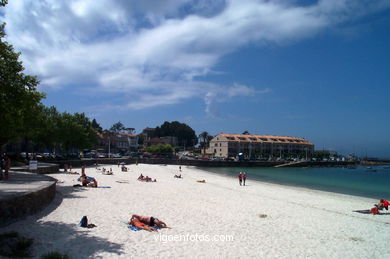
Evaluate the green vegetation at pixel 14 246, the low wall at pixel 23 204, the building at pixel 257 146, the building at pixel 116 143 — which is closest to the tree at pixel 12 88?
the low wall at pixel 23 204

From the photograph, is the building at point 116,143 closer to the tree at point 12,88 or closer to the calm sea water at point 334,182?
the calm sea water at point 334,182

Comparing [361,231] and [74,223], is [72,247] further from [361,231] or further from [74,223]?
[361,231]

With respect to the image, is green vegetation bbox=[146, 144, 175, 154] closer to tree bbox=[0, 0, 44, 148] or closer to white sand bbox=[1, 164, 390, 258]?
white sand bbox=[1, 164, 390, 258]

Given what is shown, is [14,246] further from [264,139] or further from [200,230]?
[264,139]

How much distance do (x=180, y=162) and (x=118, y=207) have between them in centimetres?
6777

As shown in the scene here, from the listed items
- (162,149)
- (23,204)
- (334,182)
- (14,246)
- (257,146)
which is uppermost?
(257,146)

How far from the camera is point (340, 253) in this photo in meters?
9.98

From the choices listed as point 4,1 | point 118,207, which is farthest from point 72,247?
point 4,1

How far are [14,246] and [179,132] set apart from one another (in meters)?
149

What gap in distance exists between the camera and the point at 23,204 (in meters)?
10.9

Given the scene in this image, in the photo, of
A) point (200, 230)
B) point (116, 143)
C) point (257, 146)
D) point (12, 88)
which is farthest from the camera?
point (257, 146)

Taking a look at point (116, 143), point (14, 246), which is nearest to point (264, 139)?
point (116, 143)

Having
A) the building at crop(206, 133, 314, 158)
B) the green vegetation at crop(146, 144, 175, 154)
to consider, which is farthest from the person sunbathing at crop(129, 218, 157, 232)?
the building at crop(206, 133, 314, 158)

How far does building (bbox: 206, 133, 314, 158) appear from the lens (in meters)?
120
